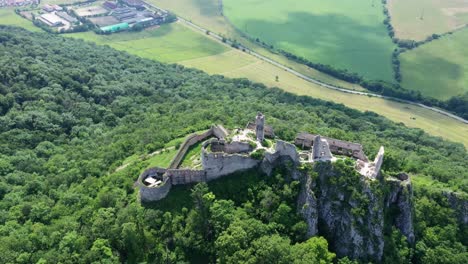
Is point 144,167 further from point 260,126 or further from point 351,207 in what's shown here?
point 351,207

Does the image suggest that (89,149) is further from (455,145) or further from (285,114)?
(455,145)

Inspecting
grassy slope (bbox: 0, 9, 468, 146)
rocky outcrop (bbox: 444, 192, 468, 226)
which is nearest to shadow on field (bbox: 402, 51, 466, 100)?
grassy slope (bbox: 0, 9, 468, 146)

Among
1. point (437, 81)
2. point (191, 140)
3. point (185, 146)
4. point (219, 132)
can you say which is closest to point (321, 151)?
point (219, 132)

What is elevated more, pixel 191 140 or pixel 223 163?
pixel 223 163

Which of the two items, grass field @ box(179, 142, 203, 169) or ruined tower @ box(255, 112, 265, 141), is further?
grass field @ box(179, 142, 203, 169)

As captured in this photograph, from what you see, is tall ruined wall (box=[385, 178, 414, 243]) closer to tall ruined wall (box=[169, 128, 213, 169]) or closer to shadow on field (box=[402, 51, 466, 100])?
tall ruined wall (box=[169, 128, 213, 169])

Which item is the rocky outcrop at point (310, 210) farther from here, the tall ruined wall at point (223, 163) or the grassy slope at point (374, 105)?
the grassy slope at point (374, 105)
